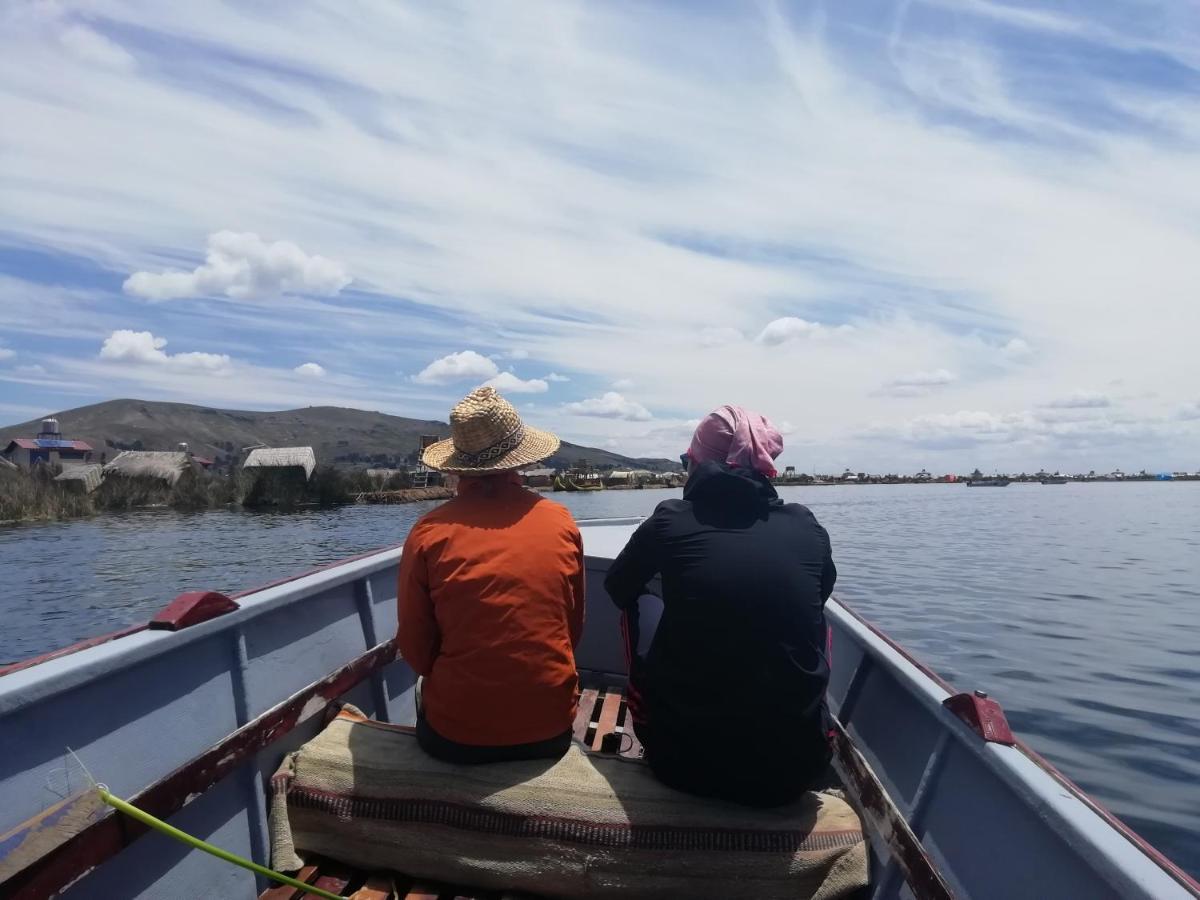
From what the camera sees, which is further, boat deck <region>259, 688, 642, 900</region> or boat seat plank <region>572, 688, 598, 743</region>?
boat seat plank <region>572, 688, 598, 743</region>

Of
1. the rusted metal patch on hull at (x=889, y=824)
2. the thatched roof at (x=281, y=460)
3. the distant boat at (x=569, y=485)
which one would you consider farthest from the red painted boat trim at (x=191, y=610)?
the distant boat at (x=569, y=485)

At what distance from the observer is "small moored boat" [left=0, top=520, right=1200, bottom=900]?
1884 millimetres

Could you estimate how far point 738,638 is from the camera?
2.46m

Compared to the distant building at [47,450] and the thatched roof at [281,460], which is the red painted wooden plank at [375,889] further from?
the distant building at [47,450]

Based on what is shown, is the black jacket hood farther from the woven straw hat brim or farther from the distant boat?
the distant boat

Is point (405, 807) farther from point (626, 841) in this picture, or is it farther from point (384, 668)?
point (384, 668)

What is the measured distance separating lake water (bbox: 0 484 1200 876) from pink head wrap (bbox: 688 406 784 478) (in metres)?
4.36

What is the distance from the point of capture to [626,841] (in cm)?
262

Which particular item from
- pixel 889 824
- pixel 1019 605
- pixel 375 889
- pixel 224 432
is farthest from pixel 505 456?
pixel 224 432

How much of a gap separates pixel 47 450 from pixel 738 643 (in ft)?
307

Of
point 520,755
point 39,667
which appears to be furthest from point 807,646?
point 39,667

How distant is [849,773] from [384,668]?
101 inches

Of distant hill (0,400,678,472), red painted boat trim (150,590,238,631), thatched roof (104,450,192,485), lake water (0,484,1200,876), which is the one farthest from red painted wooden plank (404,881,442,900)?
distant hill (0,400,678,472)

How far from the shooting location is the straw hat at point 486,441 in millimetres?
3006
